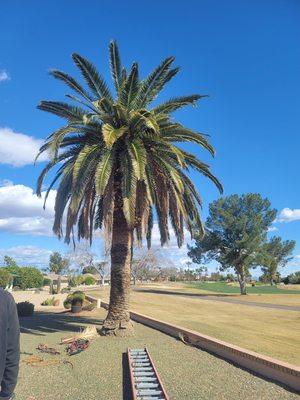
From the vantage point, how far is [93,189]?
1842 cm

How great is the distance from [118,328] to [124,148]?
6776mm

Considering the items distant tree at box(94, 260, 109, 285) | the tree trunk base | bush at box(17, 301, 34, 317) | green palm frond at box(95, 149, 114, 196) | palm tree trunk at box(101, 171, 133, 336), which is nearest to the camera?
green palm frond at box(95, 149, 114, 196)

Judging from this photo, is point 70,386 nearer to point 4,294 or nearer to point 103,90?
point 4,294

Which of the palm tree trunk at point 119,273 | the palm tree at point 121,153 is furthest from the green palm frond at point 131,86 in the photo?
the palm tree trunk at point 119,273

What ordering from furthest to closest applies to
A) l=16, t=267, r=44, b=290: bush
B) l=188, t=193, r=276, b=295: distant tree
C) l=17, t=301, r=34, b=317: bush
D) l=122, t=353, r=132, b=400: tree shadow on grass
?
1. l=16, t=267, r=44, b=290: bush
2. l=188, t=193, r=276, b=295: distant tree
3. l=17, t=301, r=34, b=317: bush
4. l=122, t=353, r=132, b=400: tree shadow on grass

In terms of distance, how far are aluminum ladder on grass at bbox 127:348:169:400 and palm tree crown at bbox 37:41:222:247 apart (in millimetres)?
5074

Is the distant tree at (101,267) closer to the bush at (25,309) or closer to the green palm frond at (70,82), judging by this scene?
the bush at (25,309)

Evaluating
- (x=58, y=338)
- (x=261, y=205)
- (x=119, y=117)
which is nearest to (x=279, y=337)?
(x=58, y=338)

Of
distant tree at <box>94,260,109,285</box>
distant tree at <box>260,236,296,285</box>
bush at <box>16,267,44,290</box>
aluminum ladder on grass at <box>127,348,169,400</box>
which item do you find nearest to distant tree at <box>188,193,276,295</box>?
distant tree at <box>260,236,296,285</box>

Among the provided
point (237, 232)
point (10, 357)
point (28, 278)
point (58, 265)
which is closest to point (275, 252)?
point (237, 232)

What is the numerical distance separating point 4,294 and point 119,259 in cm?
1351

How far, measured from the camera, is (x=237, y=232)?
5828cm

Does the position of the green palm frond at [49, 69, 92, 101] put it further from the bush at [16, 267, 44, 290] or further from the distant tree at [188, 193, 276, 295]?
the bush at [16, 267, 44, 290]

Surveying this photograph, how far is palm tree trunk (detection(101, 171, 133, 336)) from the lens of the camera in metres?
17.3
